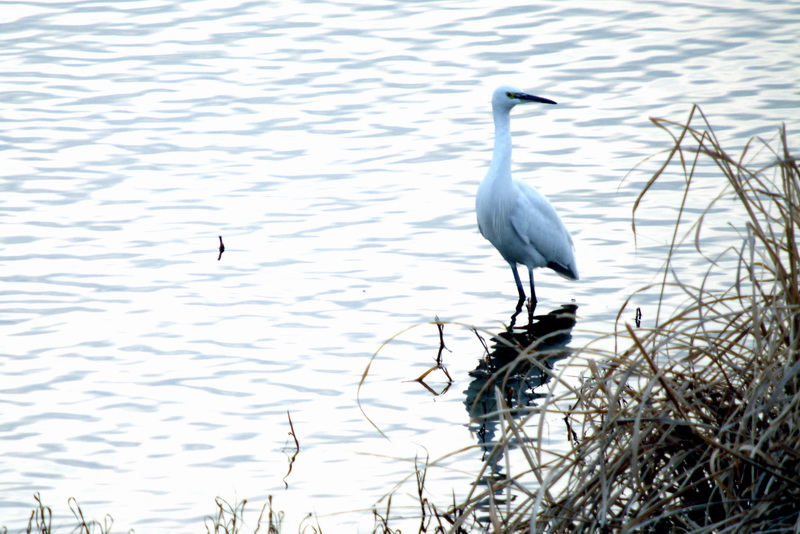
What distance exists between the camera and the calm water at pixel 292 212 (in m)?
4.85

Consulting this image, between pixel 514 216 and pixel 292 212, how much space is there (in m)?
1.84

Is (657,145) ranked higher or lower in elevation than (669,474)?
lower

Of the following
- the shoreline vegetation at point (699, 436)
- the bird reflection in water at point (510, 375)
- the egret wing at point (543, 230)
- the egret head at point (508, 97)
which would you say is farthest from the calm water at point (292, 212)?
the shoreline vegetation at point (699, 436)

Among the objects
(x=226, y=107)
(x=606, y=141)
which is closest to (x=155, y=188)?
(x=226, y=107)

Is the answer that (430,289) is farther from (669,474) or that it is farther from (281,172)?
(669,474)

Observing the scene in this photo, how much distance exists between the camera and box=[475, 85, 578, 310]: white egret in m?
6.79

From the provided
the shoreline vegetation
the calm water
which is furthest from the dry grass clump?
the calm water

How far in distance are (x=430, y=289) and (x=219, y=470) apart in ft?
7.77

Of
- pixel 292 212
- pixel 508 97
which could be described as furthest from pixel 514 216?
pixel 292 212

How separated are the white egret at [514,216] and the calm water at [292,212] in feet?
0.76

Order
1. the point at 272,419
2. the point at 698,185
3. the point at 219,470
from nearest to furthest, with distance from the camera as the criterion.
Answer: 1. the point at 219,470
2. the point at 272,419
3. the point at 698,185

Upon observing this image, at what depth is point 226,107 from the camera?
9.88 m

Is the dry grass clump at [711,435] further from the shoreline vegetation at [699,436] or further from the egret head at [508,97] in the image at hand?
the egret head at [508,97]

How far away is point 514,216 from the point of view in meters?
6.88
